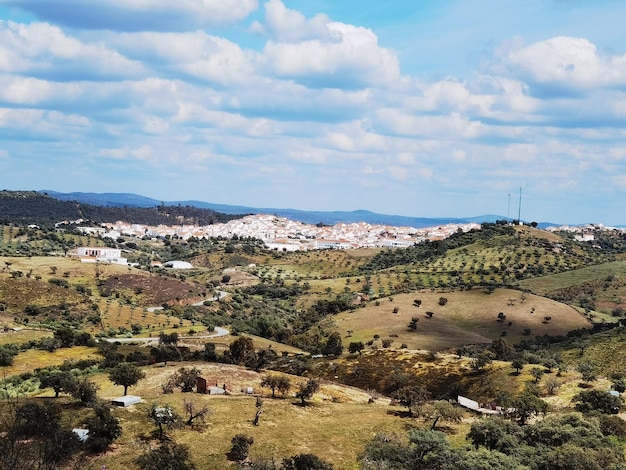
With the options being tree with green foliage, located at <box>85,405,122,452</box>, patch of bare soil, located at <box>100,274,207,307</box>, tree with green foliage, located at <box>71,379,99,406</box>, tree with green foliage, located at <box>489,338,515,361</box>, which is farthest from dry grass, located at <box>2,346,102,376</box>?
patch of bare soil, located at <box>100,274,207,307</box>

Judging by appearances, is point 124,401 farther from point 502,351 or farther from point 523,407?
point 502,351

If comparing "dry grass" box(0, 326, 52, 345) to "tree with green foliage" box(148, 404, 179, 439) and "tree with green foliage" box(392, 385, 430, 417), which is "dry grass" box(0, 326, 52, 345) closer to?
"tree with green foliage" box(148, 404, 179, 439)

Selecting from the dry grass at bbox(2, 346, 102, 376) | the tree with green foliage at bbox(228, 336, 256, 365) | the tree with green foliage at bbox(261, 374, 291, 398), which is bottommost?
the dry grass at bbox(2, 346, 102, 376)

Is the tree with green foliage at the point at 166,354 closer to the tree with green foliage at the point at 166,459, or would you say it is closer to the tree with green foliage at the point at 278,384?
the tree with green foliage at the point at 278,384

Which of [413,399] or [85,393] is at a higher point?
[85,393]

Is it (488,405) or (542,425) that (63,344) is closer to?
(488,405)

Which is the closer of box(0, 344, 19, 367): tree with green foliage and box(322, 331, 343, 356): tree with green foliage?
box(0, 344, 19, 367): tree with green foliage

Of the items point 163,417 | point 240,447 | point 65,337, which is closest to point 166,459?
point 240,447

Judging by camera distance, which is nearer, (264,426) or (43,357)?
(264,426)
